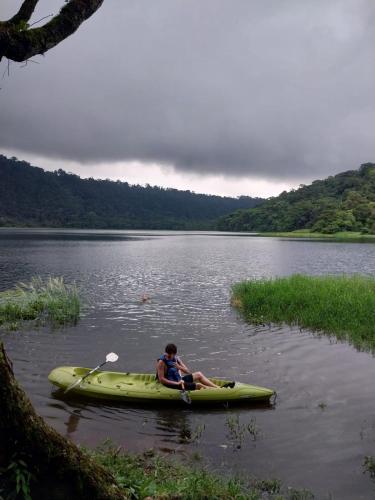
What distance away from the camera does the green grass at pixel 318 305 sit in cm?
2028

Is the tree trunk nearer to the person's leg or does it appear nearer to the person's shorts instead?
the person's shorts

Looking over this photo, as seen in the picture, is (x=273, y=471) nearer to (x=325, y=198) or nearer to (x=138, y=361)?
(x=138, y=361)

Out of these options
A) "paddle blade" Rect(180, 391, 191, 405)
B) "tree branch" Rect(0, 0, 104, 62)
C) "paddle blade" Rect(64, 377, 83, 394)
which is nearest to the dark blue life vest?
"paddle blade" Rect(180, 391, 191, 405)

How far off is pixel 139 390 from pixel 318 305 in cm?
1346

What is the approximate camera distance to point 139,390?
12594mm

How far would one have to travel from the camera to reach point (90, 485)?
5.08m

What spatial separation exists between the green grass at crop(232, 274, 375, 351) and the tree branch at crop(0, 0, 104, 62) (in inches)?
647

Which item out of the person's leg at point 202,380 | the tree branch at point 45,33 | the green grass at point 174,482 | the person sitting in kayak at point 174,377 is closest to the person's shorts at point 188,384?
the person sitting in kayak at point 174,377

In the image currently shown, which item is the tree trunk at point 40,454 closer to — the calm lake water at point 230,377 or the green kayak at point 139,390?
the calm lake water at point 230,377

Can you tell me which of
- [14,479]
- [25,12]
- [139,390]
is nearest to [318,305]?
[139,390]

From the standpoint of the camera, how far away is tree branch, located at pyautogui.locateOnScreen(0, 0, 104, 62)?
4.79 m

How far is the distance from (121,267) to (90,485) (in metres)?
47.5

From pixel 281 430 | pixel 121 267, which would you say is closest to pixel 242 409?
pixel 281 430

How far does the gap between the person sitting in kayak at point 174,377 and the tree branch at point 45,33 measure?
9505 millimetres
